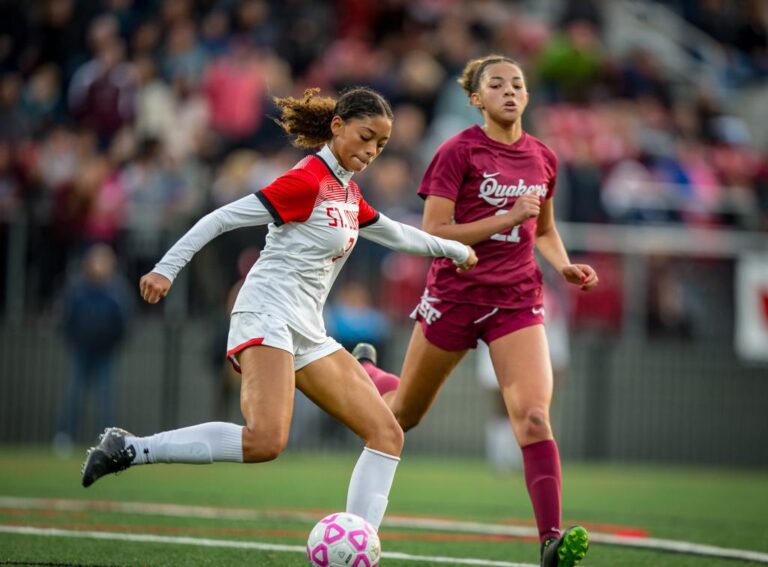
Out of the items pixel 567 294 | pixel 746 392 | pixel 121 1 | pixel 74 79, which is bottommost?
pixel 746 392

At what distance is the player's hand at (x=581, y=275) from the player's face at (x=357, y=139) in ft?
4.70

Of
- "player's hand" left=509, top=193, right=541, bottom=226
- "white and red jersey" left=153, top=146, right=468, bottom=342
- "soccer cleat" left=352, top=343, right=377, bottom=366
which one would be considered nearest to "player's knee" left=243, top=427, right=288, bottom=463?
"white and red jersey" left=153, top=146, right=468, bottom=342

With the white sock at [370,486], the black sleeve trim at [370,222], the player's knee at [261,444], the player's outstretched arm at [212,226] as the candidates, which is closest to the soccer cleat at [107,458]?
the player's knee at [261,444]

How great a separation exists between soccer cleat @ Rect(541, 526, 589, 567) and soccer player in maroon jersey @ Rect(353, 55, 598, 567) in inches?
38.2

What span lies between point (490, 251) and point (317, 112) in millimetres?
1366

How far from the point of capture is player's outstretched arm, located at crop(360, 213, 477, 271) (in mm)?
7031

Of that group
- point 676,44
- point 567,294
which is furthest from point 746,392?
point 676,44

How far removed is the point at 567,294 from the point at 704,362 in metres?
2.27

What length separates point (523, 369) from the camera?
709cm

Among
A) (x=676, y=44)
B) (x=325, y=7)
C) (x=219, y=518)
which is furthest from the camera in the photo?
(x=676, y=44)

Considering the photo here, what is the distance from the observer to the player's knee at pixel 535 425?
271 inches

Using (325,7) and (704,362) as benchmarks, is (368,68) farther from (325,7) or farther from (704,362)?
(704,362)

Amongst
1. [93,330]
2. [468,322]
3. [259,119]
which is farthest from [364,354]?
[259,119]

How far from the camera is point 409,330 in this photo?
17.1m
